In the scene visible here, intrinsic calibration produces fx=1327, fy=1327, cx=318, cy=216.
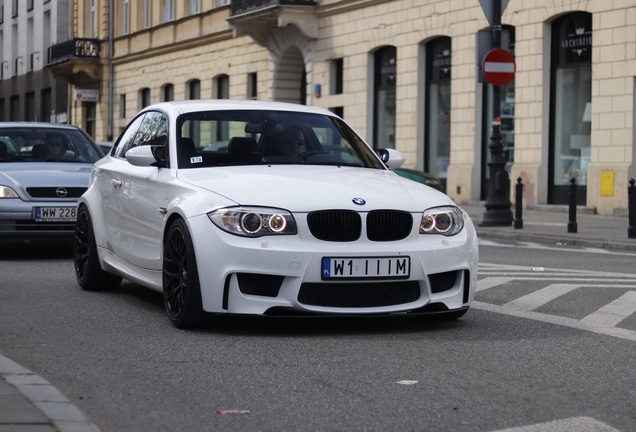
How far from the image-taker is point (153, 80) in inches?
1901

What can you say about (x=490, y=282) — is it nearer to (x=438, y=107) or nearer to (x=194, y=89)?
(x=438, y=107)

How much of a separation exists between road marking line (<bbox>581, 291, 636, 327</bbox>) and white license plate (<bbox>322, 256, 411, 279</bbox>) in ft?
5.14

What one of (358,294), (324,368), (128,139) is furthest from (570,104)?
(324,368)

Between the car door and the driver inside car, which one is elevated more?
the driver inside car

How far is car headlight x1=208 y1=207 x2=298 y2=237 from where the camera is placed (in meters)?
7.55

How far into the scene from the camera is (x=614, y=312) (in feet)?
30.0

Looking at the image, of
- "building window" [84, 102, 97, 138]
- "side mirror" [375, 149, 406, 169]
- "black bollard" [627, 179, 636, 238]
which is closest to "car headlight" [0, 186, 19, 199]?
"side mirror" [375, 149, 406, 169]

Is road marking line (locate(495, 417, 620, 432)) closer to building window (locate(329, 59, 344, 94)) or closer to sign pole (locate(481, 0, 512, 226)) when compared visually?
sign pole (locate(481, 0, 512, 226))

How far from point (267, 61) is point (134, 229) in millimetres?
30083

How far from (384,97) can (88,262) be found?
77.9 feet

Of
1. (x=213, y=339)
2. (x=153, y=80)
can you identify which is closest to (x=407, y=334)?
(x=213, y=339)

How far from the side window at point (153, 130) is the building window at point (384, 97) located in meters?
23.2

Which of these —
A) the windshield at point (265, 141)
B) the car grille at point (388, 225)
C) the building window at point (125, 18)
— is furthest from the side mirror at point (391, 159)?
the building window at point (125, 18)

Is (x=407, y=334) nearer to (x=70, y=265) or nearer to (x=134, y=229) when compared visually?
(x=134, y=229)
